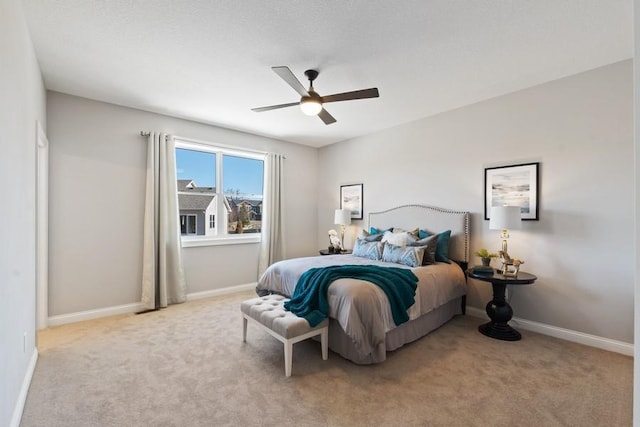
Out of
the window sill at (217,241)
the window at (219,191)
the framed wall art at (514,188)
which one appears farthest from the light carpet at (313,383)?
the window at (219,191)

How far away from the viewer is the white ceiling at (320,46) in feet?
6.93

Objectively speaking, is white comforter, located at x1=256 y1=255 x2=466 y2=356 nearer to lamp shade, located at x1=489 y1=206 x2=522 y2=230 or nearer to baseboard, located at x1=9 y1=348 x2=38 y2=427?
lamp shade, located at x1=489 y1=206 x2=522 y2=230

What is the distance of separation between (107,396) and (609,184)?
4.74 metres

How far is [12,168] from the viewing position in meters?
1.84

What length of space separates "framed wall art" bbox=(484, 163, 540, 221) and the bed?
1.31 ft

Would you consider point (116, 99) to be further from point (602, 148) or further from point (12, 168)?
point (602, 148)

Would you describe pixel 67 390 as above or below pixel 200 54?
below

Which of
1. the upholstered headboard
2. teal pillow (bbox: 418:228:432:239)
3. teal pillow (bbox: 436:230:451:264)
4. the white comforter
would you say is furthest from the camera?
teal pillow (bbox: 418:228:432:239)

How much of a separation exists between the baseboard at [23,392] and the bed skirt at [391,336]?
2199 millimetres

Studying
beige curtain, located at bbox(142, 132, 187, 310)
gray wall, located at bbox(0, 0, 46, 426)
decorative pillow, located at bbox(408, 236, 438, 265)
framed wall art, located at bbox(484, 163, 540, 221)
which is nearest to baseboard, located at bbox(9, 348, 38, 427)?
gray wall, located at bbox(0, 0, 46, 426)

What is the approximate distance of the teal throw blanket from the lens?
2.64 metres

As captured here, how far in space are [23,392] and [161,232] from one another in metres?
2.29

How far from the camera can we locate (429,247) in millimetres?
3709

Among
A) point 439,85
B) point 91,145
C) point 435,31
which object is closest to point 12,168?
point 91,145
